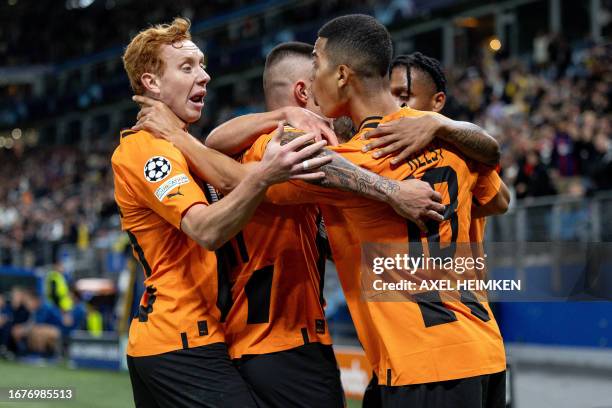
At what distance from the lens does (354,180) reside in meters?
3.32

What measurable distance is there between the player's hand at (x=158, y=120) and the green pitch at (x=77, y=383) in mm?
Result: 5687

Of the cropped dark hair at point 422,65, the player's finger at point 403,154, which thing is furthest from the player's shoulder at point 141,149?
the cropped dark hair at point 422,65

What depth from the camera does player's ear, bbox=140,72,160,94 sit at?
3.96 metres

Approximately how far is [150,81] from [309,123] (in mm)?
754

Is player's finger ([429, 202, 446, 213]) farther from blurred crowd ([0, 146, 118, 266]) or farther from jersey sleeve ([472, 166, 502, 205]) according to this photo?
blurred crowd ([0, 146, 118, 266])

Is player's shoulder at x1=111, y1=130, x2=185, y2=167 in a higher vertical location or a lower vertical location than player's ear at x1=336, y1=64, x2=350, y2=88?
lower

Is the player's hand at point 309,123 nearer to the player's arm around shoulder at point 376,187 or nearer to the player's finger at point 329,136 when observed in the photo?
the player's finger at point 329,136

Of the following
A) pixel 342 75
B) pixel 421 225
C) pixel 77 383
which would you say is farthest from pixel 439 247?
pixel 77 383

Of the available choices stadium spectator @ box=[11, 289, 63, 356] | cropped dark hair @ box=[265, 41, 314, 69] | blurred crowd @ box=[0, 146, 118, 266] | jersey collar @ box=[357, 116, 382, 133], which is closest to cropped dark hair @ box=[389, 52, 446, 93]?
cropped dark hair @ box=[265, 41, 314, 69]

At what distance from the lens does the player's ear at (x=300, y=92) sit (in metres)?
4.20

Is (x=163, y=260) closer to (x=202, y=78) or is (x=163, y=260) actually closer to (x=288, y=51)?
(x=202, y=78)

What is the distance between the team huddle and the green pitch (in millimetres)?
5438

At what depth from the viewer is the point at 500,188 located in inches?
157

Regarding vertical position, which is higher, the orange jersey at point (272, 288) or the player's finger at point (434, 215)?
the player's finger at point (434, 215)
